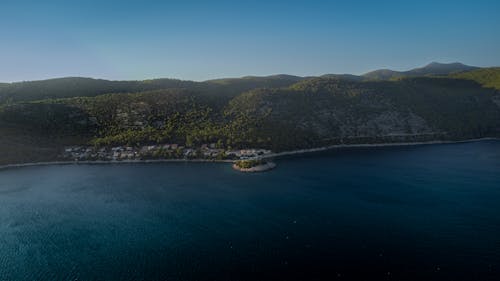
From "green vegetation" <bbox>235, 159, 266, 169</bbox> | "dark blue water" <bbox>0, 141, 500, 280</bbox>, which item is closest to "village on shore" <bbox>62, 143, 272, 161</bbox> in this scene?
"green vegetation" <bbox>235, 159, 266, 169</bbox>

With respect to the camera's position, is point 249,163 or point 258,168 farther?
point 249,163

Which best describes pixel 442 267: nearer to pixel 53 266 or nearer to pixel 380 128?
pixel 53 266

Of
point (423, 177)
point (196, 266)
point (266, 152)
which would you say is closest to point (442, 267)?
point (196, 266)

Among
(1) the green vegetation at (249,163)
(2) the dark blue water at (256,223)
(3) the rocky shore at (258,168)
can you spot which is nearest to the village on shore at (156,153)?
(1) the green vegetation at (249,163)

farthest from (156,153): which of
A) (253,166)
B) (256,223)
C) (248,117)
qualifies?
(256,223)

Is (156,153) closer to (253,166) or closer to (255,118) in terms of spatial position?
(253,166)

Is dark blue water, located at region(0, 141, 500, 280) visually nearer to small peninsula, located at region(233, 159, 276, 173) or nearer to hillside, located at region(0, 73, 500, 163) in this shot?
small peninsula, located at region(233, 159, 276, 173)

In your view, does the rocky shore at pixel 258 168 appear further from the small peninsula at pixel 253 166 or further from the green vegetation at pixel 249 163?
the green vegetation at pixel 249 163
